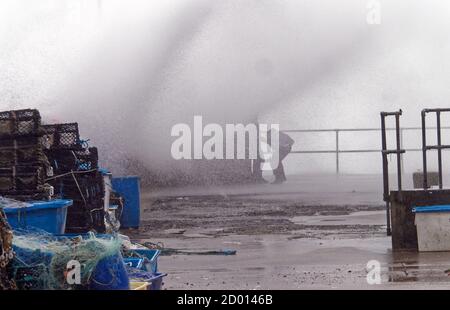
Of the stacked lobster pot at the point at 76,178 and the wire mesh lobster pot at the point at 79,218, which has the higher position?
the stacked lobster pot at the point at 76,178

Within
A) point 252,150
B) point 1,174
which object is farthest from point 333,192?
point 1,174

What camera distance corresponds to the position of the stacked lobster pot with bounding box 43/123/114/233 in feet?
36.3

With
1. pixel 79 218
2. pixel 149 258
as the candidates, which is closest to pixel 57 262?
pixel 149 258

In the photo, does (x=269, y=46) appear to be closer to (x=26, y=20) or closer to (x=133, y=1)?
(x=133, y=1)

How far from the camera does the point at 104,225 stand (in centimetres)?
1156

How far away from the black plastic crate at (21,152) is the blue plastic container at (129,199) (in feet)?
12.6

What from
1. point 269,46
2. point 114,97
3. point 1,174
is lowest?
point 1,174

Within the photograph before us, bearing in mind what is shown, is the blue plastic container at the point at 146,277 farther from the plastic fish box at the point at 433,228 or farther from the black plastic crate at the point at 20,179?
the plastic fish box at the point at 433,228

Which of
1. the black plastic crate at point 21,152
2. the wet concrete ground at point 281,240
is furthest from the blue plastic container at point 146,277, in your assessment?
the black plastic crate at point 21,152

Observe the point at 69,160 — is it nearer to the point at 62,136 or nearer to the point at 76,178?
the point at 76,178

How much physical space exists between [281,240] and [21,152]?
3.52 m

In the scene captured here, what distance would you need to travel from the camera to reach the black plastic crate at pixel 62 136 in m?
11.2

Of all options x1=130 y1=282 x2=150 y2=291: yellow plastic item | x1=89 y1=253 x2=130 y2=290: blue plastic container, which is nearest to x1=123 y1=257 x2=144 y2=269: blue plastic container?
x1=130 y1=282 x2=150 y2=291: yellow plastic item
